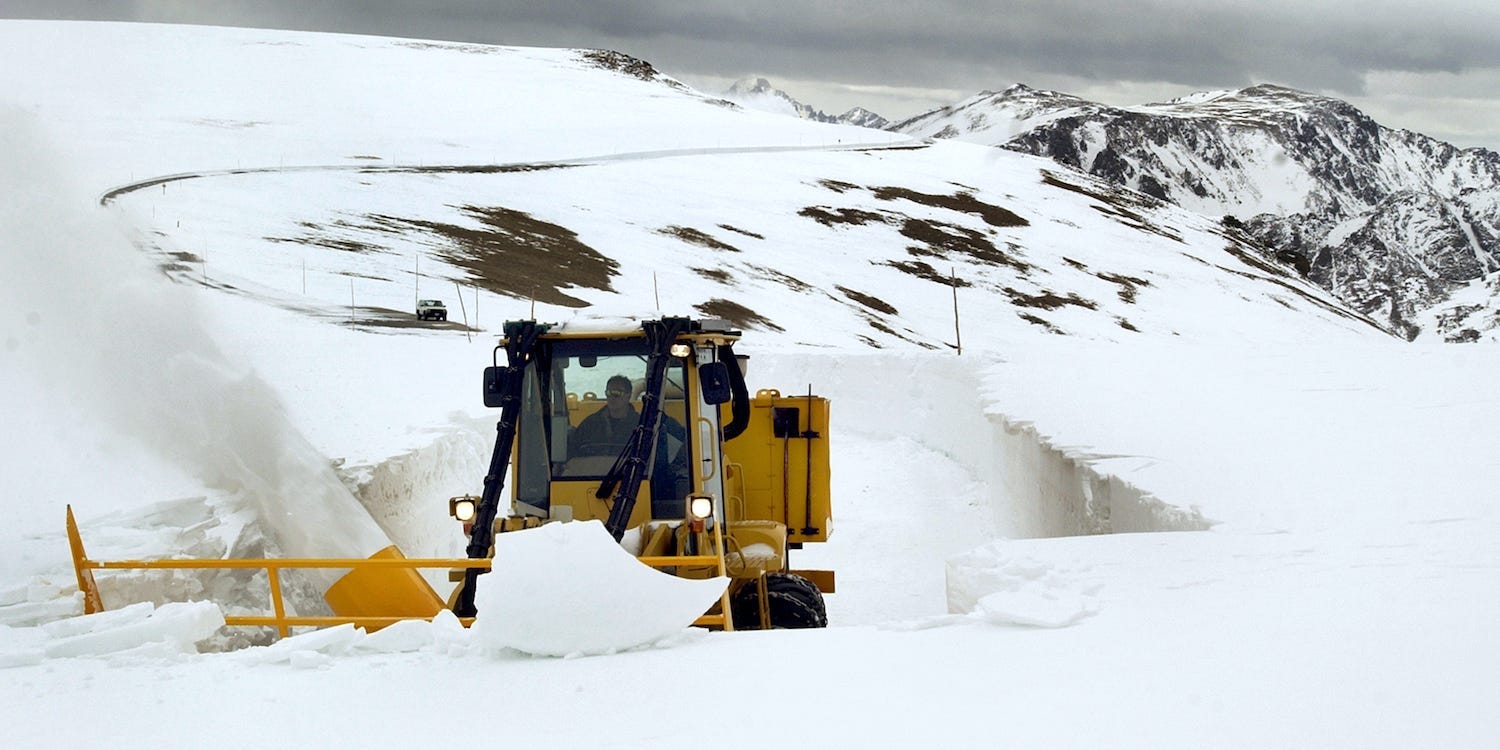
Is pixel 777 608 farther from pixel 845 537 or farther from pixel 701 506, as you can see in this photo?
pixel 845 537

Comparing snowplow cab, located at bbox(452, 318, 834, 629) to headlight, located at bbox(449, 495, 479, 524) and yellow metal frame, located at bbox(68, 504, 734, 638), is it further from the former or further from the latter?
yellow metal frame, located at bbox(68, 504, 734, 638)

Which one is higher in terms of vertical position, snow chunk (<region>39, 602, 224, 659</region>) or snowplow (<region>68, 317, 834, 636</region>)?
snowplow (<region>68, 317, 834, 636</region>)

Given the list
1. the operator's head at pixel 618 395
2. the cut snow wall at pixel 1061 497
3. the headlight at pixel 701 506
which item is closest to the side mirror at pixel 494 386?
the operator's head at pixel 618 395

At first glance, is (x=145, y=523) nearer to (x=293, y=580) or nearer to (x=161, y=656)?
(x=293, y=580)

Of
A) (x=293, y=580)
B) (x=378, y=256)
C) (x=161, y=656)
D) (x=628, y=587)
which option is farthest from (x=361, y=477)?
(x=378, y=256)

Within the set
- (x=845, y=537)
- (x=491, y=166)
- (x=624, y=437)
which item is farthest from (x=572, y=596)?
(x=491, y=166)

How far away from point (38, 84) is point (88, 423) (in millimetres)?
86744

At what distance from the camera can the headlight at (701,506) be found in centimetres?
819

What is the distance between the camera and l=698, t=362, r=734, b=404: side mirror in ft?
27.6

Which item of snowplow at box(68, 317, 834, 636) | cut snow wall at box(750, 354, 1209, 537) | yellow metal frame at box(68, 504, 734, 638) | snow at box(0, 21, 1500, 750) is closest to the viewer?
snow at box(0, 21, 1500, 750)

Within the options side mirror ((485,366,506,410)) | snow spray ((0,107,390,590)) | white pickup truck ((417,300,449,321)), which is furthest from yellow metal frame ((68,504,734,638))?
white pickup truck ((417,300,449,321))

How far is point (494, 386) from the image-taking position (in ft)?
27.9

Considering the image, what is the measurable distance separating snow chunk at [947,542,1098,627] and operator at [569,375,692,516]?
1793 millimetres

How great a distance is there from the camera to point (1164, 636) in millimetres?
6258
